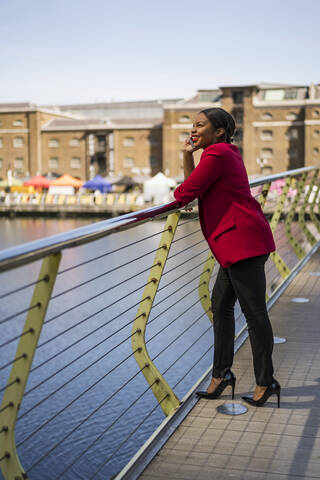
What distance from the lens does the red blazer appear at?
244 cm

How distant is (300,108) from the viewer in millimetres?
52156

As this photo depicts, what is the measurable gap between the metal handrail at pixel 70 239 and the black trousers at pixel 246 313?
1.25 feet

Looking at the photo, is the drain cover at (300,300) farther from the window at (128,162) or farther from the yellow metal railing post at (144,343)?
the window at (128,162)

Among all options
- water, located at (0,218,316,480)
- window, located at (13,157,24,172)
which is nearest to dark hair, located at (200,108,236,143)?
water, located at (0,218,316,480)

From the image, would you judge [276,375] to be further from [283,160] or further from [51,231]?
[283,160]

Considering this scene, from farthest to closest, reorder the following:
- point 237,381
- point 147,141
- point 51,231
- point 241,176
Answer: point 147,141
point 51,231
point 237,381
point 241,176

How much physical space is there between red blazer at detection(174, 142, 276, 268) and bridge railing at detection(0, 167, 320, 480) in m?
0.18

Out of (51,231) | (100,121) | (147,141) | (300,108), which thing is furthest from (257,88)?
(51,231)

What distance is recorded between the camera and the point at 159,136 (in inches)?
2218

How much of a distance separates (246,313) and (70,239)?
41.5 inches

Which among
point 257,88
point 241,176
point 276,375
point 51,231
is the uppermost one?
point 257,88

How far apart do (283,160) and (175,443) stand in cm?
5249

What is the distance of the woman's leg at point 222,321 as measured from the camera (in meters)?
2.71

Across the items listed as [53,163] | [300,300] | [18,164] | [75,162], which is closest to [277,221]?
[300,300]
